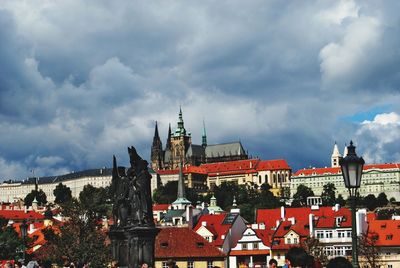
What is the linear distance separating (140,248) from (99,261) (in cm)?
1618

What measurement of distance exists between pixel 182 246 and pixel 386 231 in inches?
786

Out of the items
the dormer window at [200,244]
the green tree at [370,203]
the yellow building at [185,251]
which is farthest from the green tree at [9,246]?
the green tree at [370,203]

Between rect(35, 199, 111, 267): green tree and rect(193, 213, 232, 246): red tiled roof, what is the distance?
30.2 metres

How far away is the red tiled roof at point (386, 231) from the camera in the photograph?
64.7 metres

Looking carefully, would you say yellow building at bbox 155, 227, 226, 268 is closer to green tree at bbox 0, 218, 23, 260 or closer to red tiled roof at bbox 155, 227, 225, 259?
red tiled roof at bbox 155, 227, 225, 259

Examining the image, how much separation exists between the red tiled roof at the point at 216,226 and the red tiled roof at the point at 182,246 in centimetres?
893

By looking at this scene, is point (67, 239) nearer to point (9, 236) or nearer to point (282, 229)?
point (9, 236)

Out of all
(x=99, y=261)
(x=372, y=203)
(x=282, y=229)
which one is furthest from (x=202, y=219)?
(x=372, y=203)

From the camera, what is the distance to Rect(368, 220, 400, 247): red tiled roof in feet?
212

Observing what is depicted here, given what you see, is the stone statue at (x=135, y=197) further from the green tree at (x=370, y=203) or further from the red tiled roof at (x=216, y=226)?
the green tree at (x=370, y=203)

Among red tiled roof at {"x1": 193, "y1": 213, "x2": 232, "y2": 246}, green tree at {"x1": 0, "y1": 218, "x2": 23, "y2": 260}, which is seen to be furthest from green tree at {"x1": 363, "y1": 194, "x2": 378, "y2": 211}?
green tree at {"x1": 0, "y1": 218, "x2": 23, "y2": 260}

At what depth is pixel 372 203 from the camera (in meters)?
188

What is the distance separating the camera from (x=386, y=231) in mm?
66375

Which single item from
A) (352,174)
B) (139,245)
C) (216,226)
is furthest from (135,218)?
(216,226)
